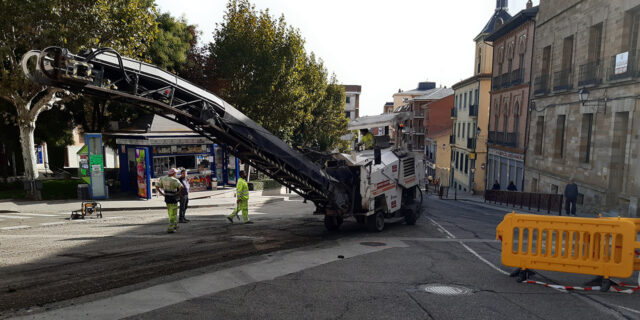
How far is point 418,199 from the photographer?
15914 mm

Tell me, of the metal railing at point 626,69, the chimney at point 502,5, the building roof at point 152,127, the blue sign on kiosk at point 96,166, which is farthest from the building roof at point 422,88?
the blue sign on kiosk at point 96,166

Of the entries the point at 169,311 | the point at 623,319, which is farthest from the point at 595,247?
the point at 169,311

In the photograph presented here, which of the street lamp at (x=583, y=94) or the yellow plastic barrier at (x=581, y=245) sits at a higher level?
the street lamp at (x=583, y=94)

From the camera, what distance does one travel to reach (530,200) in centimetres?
2302

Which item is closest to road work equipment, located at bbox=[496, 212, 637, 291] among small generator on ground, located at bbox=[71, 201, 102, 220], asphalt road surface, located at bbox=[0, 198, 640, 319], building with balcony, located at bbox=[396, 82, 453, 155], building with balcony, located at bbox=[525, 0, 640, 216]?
asphalt road surface, located at bbox=[0, 198, 640, 319]

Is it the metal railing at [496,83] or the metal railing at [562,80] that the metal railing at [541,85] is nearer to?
the metal railing at [562,80]

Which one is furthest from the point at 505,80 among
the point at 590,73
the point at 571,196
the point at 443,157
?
the point at 443,157

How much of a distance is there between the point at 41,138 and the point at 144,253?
2067 centimetres

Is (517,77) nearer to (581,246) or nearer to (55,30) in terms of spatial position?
(581,246)

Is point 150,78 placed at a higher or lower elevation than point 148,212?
higher

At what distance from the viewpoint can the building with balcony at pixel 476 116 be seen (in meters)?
41.4

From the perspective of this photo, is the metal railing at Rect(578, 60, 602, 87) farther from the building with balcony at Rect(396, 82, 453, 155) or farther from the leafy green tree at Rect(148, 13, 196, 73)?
the building with balcony at Rect(396, 82, 453, 155)

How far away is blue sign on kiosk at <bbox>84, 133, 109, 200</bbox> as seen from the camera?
773 inches

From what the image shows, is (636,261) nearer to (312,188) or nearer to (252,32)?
(312,188)
